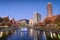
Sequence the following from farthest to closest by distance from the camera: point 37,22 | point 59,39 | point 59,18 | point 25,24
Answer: point 25,24 → point 37,22 → point 59,18 → point 59,39

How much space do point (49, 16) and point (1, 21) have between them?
5.44 metres

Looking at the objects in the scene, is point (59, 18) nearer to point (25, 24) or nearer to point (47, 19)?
point (47, 19)

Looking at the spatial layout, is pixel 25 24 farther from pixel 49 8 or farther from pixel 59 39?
pixel 59 39

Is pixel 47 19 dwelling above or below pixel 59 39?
above

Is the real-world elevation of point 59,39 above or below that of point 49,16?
below

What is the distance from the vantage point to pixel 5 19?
19.5 metres

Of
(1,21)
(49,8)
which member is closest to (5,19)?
(1,21)

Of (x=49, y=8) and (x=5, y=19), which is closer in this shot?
(x=49, y=8)

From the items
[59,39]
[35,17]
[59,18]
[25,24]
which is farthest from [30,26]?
[59,39]

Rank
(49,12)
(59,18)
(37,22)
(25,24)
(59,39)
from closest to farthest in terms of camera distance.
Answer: (59,39) < (59,18) < (49,12) < (37,22) < (25,24)

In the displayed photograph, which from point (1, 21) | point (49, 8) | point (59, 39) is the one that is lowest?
point (59, 39)

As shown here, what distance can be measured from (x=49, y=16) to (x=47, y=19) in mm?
460

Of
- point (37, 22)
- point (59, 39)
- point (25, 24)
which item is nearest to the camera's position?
point (59, 39)

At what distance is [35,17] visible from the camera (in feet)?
69.6
